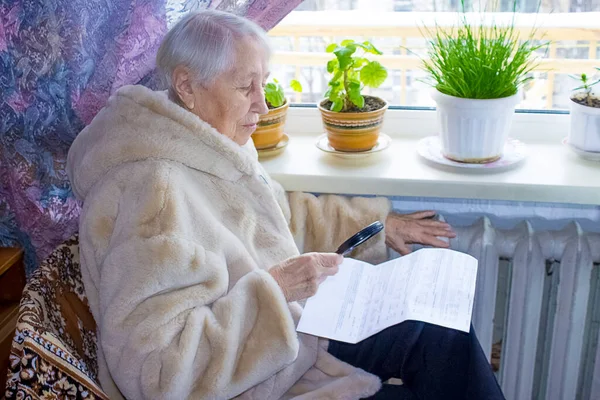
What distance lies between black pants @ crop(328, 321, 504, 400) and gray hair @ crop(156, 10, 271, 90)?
620mm

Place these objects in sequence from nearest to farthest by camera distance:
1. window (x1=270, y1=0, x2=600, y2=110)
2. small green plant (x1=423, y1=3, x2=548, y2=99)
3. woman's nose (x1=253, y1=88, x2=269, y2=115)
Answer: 1. woman's nose (x1=253, y1=88, x2=269, y2=115)
2. small green plant (x1=423, y1=3, x2=548, y2=99)
3. window (x1=270, y1=0, x2=600, y2=110)

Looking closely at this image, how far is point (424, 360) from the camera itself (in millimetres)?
1469

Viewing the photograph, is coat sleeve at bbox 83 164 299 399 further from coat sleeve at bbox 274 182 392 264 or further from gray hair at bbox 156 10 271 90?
coat sleeve at bbox 274 182 392 264

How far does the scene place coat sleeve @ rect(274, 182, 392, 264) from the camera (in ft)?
5.59

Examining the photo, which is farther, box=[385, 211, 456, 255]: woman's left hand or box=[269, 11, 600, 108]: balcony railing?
box=[269, 11, 600, 108]: balcony railing

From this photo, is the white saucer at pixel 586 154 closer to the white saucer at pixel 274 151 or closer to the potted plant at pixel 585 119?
the potted plant at pixel 585 119

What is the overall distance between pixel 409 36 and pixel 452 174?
442 millimetres

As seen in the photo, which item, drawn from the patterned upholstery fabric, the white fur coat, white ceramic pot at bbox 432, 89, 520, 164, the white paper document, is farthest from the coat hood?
white ceramic pot at bbox 432, 89, 520, 164

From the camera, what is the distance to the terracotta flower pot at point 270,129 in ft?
5.88

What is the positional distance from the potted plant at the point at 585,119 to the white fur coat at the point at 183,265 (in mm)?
747

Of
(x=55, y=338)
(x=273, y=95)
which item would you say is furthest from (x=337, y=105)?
(x=55, y=338)

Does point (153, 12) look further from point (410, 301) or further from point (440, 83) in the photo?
point (410, 301)

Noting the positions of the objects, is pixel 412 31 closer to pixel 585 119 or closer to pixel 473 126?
pixel 473 126

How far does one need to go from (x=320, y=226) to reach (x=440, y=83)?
441 millimetres
